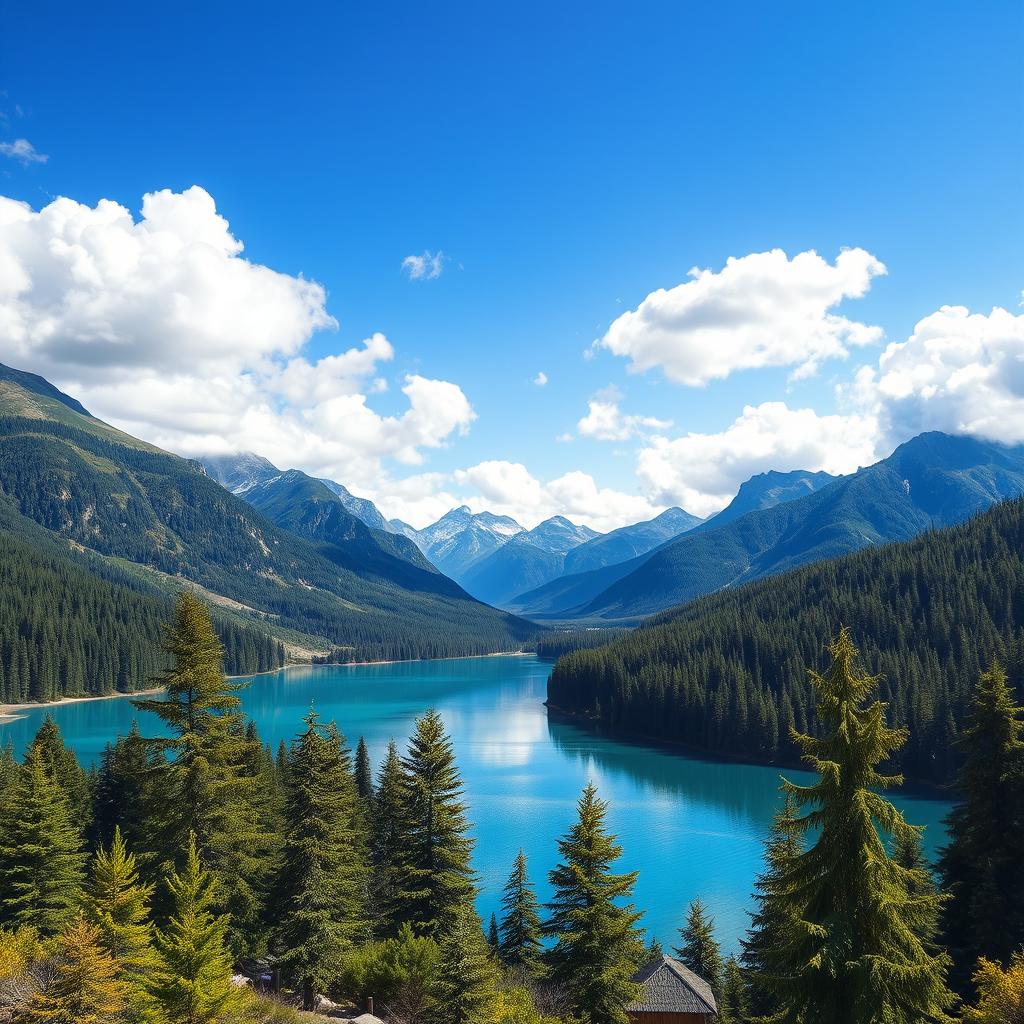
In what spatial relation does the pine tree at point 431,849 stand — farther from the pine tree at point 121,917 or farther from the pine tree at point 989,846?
the pine tree at point 989,846

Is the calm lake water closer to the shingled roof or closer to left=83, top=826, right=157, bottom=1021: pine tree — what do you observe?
the shingled roof

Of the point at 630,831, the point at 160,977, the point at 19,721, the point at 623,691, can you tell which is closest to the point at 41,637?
the point at 19,721

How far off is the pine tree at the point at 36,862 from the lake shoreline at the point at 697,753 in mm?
73313

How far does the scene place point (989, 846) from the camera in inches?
1139

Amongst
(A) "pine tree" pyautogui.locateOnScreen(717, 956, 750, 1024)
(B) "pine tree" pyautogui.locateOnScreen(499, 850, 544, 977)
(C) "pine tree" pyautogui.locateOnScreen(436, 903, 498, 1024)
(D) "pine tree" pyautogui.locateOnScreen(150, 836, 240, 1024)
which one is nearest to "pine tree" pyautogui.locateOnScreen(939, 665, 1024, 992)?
(A) "pine tree" pyautogui.locateOnScreen(717, 956, 750, 1024)

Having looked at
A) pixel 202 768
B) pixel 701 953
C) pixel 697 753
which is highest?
pixel 202 768

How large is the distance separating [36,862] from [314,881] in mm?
14941

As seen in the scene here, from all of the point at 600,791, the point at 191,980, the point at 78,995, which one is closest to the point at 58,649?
the point at 600,791

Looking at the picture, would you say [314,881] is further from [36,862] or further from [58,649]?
[58,649]

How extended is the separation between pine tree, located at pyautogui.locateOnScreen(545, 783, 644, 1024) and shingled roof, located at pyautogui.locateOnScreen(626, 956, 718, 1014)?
7.98 metres

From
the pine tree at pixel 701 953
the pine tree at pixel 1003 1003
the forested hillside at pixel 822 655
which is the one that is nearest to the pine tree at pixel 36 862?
the pine tree at pixel 701 953

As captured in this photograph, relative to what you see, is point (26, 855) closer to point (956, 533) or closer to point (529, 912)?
point (529, 912)

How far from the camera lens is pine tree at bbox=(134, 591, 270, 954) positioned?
88.0ft

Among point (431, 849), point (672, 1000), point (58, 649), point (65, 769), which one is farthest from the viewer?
point (58, 649)
